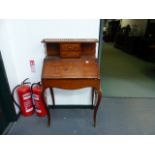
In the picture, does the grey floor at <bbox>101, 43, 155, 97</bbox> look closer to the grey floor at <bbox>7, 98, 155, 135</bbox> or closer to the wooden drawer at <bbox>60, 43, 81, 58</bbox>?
the grey floor at <bbox>7, 98, 155, 135</bbox>

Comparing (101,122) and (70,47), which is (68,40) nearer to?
(70,47)

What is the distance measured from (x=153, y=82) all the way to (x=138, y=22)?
3667mm

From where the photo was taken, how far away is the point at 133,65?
4.48 metres

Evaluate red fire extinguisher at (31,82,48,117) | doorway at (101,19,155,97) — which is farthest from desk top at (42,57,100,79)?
doorway at (101,19,155,97)

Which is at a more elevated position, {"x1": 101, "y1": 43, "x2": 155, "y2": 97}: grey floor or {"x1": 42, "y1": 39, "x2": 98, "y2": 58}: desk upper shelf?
{"x1": 42, "y1": 39, "x2": 98, "y2": 58}: desk upper shelf

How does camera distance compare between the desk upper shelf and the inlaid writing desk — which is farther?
the desk upper shelf

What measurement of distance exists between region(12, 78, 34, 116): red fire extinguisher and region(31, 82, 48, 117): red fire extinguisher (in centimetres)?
7

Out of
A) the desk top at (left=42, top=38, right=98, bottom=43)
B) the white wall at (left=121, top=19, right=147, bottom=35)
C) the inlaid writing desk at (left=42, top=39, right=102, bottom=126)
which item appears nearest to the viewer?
the inlaid writing desk at (left=42, top=39, right=102, bottom=126)

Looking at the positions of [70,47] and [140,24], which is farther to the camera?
[140,24]

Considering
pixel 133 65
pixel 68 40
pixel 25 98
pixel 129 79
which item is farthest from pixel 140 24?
pixel 25 98

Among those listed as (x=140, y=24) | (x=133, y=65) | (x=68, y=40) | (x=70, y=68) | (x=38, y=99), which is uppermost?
(x=68, y=40)

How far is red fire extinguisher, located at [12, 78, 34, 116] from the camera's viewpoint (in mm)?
1962

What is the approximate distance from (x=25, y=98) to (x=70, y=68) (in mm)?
856

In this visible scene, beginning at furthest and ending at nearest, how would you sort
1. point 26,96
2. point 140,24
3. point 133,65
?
1. point 140,24
2. point 133,65
3. point 26,96
